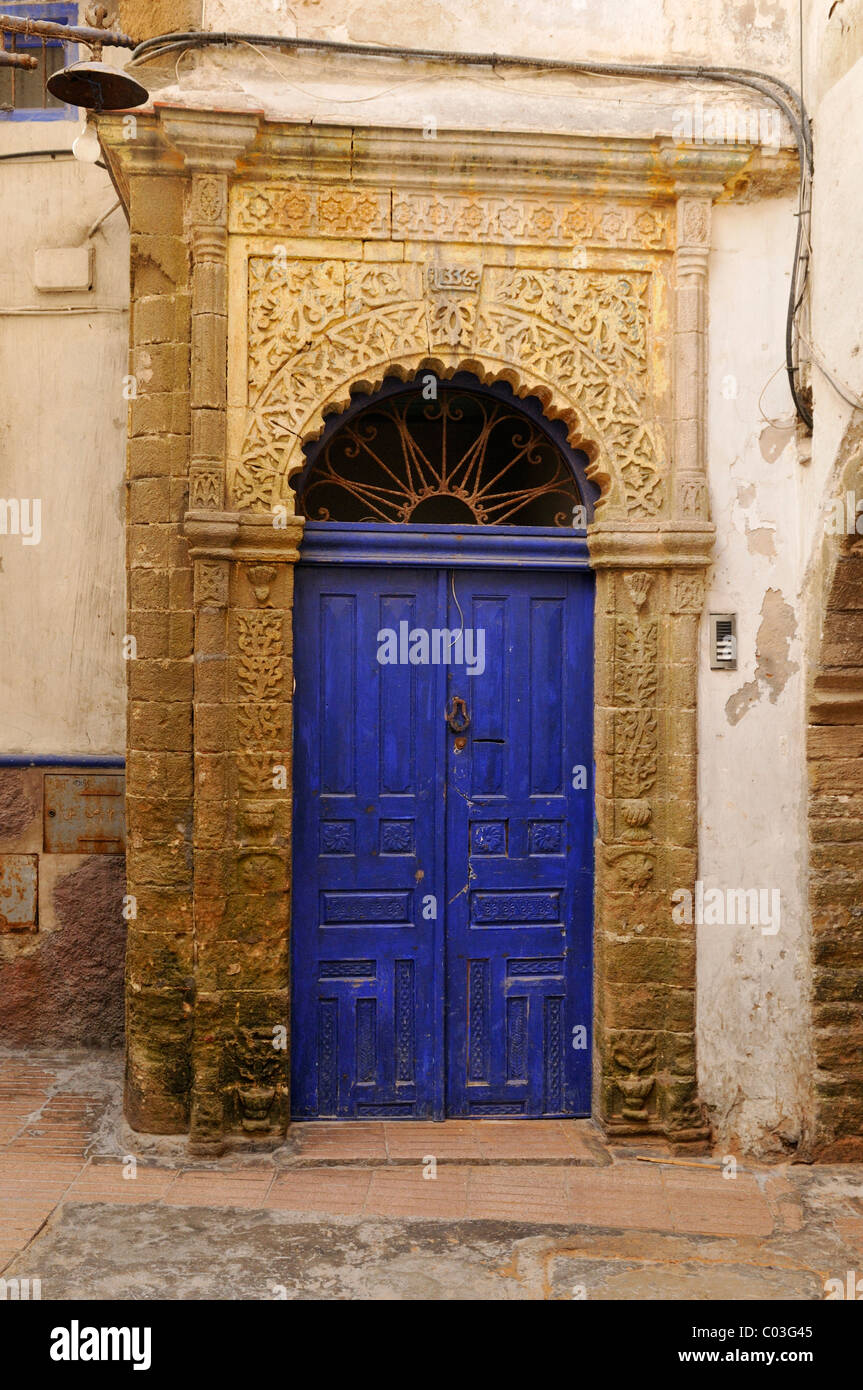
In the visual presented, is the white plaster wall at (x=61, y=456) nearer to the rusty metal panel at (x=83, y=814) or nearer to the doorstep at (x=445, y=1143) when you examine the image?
the rusty metal panel at (x=83, y=814)

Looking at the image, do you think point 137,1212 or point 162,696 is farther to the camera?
point 162,696

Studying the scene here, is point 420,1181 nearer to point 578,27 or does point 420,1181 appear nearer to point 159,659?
point 159,659

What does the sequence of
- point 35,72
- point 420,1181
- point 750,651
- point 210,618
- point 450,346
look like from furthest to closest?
point 35,72
point 750,651
point 450,346
point 210,618
point 420,1181

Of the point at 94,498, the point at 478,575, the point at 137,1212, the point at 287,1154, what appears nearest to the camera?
the point at 137,1212

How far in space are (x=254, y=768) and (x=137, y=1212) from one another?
1.78m

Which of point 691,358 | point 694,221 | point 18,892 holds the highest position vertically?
point 694,221

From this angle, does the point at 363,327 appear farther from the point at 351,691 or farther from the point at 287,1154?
the point at 287,1154

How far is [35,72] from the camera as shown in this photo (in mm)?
6492

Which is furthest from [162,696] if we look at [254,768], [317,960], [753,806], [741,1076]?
[741,1076]

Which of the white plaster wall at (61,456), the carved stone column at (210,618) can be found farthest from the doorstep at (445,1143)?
the white plaster wall at (61,456)

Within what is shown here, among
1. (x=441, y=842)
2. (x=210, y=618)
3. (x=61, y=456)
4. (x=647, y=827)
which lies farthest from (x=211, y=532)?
(x=647, y=827)

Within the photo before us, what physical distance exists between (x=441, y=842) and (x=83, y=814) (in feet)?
6.91

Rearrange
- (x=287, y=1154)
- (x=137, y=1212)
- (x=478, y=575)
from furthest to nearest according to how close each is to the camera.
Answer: (x=478, y=575) → (x=287, y=1154) → (x=137, y=1212)

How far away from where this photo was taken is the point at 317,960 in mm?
5340
